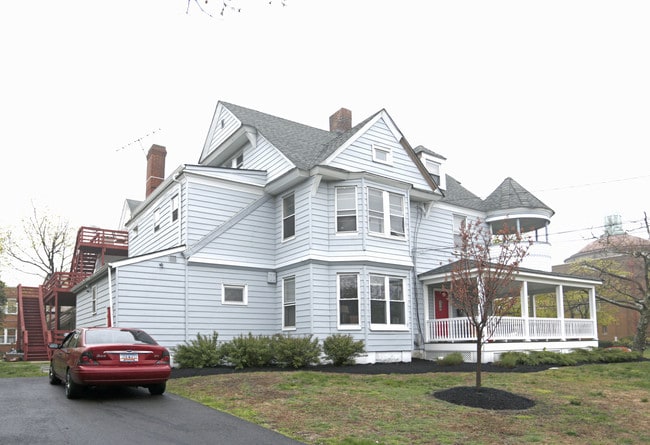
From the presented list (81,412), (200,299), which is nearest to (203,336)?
(200,299)

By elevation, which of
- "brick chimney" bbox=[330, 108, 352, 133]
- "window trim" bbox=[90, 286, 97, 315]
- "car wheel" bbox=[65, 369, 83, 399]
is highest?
"brick chimney" bbox=[330, 108, 352, 133]

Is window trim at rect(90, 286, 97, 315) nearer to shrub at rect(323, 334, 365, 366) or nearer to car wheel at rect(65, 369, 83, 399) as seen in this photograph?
shrub at rect(323, 334, 365, 366)

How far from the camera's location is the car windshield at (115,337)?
10180 mm

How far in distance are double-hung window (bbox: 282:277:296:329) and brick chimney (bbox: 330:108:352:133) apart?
8.52 meters

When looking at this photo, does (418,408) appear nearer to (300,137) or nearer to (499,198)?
(300,137)

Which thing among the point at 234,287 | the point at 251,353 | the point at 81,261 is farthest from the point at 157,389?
the point at 81,261

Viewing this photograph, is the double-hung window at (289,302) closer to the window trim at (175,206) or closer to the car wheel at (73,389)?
the window trim at (175,206)

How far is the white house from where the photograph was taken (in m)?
17.6

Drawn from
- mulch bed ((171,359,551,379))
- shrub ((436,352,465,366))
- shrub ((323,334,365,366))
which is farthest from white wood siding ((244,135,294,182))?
shrub ((436,352,465,366))

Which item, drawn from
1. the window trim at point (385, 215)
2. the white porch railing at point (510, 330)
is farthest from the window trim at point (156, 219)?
the white porch railing at point (510, 330)

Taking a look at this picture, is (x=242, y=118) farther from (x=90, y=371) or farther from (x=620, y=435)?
(x=620, y=435)

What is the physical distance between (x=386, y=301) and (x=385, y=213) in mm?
2987

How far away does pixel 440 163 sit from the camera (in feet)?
79.8

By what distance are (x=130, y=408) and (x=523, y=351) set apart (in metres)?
14.5
